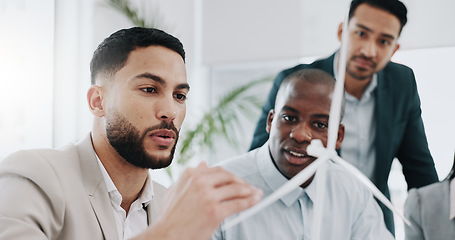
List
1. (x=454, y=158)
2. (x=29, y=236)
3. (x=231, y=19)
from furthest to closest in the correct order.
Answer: (x=231, y=19)
(x=454, y=158)
(x=29, y=236)

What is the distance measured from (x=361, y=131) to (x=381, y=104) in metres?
0.08

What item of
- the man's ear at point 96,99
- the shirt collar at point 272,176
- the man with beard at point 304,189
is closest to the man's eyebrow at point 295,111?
the man with beard at point 304,189

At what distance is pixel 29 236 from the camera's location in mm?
773

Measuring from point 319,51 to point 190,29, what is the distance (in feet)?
1.69

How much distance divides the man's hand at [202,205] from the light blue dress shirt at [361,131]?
57 cm

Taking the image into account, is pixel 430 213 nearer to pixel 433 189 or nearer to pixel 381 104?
pixel 433 189

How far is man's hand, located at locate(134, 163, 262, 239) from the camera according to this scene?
68 cm

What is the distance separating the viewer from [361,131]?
1.19m

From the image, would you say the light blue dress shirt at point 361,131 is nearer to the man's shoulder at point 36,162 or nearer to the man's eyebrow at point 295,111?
the man's eyebrow at point 295,111

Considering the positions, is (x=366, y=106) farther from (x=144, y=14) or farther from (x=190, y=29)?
(x=144, y=14)

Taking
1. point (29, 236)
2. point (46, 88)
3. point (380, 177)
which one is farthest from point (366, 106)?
point (46, 88)

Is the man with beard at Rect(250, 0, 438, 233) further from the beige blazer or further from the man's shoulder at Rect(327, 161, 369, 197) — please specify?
the beige blazer

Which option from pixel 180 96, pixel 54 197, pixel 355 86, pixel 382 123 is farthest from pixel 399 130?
pixel 54 197

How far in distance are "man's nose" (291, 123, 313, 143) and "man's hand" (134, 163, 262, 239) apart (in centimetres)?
40
